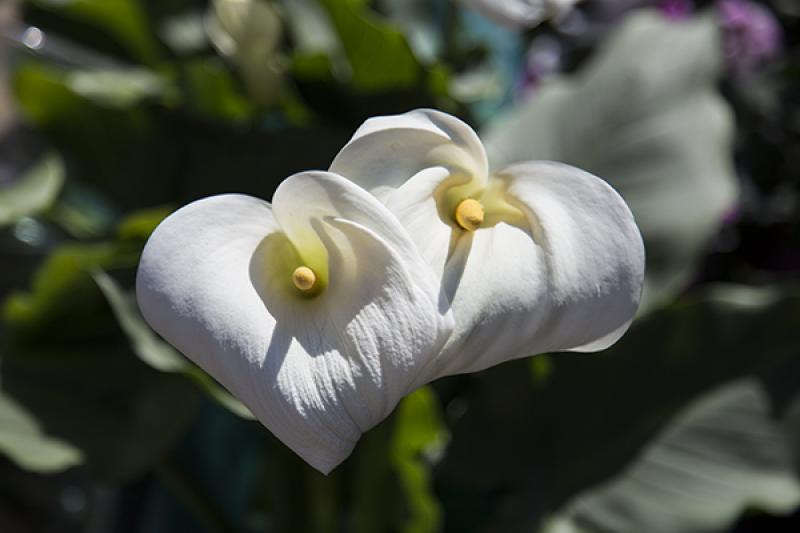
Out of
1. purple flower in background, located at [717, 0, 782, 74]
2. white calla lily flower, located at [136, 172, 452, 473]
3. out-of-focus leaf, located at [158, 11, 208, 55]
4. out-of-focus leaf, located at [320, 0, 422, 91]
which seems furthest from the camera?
purple flower in background, located at [717, 0, 782, 74]

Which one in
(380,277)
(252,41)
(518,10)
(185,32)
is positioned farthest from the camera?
(185,32)

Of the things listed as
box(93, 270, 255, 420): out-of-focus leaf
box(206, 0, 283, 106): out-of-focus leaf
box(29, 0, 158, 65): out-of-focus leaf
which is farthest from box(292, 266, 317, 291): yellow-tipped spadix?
box(29, 0, 158, 65): out-of-focus leaf

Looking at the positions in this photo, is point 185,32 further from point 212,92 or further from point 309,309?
point 309,309

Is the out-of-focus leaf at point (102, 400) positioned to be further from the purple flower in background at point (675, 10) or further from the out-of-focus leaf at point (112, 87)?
the purple flower in background at point (675, 10)

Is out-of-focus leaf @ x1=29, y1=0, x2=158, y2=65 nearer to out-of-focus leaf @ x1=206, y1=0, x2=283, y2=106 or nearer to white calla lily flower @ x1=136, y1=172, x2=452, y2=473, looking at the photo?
out-of-focus leaf @ x1=206, y1=0, x2=283, y2=106

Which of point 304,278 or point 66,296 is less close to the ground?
point 304,278

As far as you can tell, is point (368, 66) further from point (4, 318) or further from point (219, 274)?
point (219, 274)

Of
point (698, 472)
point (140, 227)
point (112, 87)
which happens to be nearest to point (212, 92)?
point (112, 87)
